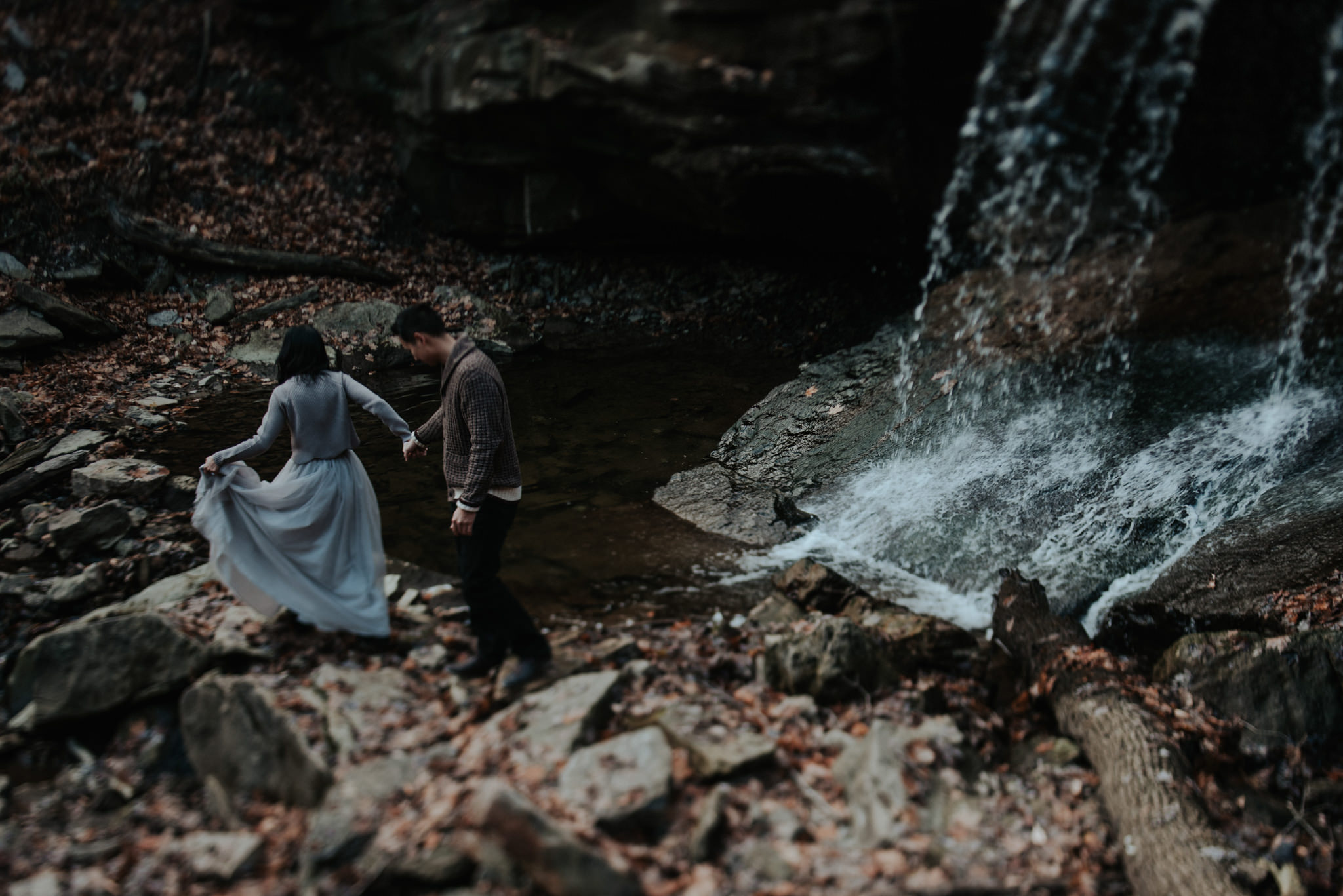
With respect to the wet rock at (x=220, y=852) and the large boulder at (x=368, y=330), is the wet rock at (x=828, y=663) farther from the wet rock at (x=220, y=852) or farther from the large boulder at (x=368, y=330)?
the large boulder at (x=368, y=330)

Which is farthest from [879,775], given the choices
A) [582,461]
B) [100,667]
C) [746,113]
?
[746,113]

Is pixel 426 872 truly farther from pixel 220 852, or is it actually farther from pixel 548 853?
pixel 220 852

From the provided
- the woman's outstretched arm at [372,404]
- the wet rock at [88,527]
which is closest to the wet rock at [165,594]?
the wet rock at [88,527]

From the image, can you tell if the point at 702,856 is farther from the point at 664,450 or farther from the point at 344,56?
the point at 344,56

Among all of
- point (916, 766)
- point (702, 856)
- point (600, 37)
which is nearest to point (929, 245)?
point (600, 37)

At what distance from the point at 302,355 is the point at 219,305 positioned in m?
8.38

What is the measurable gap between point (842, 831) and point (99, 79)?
1734cm

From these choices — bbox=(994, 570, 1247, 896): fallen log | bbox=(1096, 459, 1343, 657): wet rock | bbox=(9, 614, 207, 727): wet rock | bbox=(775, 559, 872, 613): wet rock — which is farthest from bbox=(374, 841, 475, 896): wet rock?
bbox=(1096, 459, 1343, 657): wet rock

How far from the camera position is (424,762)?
4102 mm

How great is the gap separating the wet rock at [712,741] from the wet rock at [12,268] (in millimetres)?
11830

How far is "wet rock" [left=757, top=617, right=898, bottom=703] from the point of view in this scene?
4.89 metres

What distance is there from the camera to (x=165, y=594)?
579cm

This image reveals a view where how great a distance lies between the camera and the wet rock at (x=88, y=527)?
6609 millimetres

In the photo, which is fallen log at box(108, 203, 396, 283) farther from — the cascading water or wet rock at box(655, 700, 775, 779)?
wet rock at box(655, 700, 775, 779)
